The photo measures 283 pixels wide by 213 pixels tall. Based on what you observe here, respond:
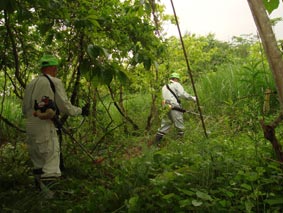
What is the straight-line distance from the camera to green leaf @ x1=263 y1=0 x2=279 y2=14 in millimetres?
1348

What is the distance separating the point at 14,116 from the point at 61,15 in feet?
15.6

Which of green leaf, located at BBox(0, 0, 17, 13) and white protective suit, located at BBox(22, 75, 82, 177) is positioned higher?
green leaf, located at BBox(0, 0, 17, 13)

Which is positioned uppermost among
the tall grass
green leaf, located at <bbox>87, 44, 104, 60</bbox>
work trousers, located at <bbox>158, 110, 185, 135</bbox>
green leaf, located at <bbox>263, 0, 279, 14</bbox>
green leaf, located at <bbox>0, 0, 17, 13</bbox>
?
green leaf, located at <bbox>0, 0, 17, 13</bbox>

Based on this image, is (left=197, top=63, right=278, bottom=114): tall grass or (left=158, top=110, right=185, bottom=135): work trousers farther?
(left=197, top=63, right=278, bottom=114): tall grass

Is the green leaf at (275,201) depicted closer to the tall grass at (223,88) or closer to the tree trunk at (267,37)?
the tree trunk at (267,37)

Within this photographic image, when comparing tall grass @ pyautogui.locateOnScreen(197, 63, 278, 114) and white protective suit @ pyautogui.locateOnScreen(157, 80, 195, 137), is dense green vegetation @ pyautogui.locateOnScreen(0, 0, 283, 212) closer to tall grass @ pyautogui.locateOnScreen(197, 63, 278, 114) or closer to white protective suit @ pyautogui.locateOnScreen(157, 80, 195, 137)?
tall grass @ pyautogui.locateOnScreen(197, 63, 278, 114)

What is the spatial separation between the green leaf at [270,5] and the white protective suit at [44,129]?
2.93 m

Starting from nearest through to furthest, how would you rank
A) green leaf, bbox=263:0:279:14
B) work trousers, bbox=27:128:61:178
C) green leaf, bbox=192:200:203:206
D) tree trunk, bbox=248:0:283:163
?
tree trunk, bbox=248:0:283:163, green leaf, bbox=263:0:279:14, green leaf, bbox=192:200:203:206, work trousers, bbox=27:128:61:178

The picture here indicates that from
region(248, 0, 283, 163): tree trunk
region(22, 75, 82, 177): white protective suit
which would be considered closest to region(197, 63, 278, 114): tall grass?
region(22, 75, 82, 177): white protective suit

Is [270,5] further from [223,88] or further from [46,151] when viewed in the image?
[223,88]

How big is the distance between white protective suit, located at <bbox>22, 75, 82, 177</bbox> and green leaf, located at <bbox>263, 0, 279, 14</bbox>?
293 cm

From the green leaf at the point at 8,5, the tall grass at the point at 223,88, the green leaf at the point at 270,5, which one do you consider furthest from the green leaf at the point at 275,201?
the tall grass at the point at 223,88

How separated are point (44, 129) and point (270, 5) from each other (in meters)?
3.11

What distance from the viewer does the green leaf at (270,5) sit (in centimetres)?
135
